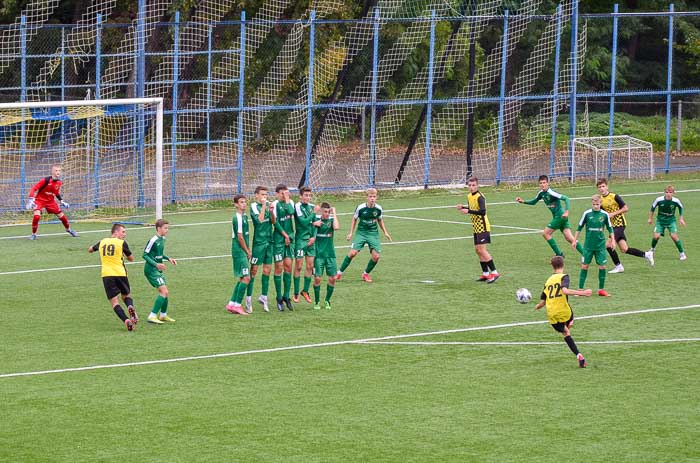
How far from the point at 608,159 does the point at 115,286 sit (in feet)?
80.2

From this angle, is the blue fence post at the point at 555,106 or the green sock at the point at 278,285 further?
the blue fence post at the point at 555,106

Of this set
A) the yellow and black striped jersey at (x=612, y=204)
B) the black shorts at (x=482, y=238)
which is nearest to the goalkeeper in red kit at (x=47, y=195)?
the black shorts at (x=482, y=238)

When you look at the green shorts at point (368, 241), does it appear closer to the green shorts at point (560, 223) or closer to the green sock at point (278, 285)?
the green sock at point (278, 285)

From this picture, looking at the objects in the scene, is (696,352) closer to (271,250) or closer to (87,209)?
(271,250)

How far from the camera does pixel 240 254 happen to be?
18.8 metres

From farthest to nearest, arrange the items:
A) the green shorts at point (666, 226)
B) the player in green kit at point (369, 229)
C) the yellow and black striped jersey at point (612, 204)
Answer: the green shorts at point (666, 226), the yellow and black striped jersey at point (612, 204), the player in green kit at point (369, 229)

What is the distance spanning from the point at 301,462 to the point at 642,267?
541 inches

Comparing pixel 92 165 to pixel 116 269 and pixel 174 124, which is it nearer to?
pixel 174 124

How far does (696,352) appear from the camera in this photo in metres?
16.2

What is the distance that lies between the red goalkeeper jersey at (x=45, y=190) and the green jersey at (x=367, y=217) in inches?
325

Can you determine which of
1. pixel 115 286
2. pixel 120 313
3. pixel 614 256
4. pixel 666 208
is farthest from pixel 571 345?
pixel 666 208

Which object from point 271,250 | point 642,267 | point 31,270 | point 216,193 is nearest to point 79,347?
point 271,250

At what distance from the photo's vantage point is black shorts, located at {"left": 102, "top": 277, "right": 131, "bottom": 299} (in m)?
17.8

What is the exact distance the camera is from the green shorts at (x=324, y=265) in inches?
766
